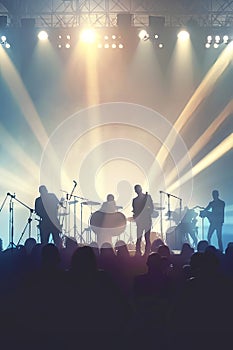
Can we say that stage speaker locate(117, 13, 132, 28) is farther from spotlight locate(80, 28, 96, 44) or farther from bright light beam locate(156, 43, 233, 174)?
bright light beam locate(156, 43, 233, 174)

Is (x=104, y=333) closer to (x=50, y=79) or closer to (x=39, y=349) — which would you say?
(x=39, y=349)

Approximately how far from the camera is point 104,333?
3.70m

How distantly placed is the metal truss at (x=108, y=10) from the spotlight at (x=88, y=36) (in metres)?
0.45

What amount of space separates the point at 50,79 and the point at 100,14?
7.41 feet

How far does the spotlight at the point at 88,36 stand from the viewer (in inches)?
533

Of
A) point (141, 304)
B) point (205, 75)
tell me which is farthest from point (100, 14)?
point (141, 304)

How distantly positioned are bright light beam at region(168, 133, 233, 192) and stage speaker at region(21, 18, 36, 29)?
19.1 ft

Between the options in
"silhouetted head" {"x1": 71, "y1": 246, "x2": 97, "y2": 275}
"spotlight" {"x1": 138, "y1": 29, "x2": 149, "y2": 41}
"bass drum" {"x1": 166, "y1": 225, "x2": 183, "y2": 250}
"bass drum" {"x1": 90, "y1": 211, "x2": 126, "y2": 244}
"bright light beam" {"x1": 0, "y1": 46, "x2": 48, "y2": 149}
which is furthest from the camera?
"bright light beam" {"x1": 0, "y1": 46, "x2": 48, "y2": 149}

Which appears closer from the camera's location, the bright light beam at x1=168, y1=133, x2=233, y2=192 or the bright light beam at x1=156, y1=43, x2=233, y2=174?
the bright light beam at x1=156, y1=43, x2=233, y2=174

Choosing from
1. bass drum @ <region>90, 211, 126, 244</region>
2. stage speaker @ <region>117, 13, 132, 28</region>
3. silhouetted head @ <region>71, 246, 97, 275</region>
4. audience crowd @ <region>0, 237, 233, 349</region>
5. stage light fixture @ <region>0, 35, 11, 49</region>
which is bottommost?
audience crowd @ <region>0, 237, 233, 349</region>

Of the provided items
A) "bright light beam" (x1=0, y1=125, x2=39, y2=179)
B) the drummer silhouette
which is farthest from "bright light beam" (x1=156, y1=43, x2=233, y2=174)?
the drummer silhouette

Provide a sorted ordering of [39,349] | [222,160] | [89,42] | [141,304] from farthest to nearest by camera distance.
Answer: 1. [222,160]
2. [89,42]
3. [141,304]
4. [39,349]

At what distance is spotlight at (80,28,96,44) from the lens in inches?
533

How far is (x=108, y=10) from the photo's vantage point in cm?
1403
